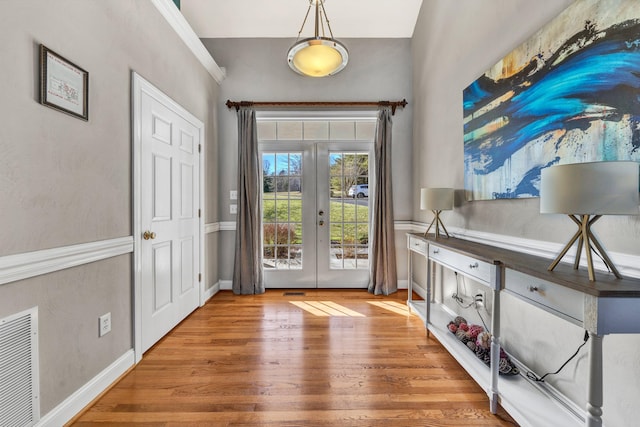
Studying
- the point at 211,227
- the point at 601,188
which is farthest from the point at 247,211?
the point at 601,188

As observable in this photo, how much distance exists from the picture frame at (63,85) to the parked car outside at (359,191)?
9.57 ft

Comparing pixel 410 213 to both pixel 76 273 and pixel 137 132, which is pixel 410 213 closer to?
pixel 137 132

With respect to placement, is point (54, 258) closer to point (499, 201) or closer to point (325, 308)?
point (325, 308)

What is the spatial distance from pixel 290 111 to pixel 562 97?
299 centimetres

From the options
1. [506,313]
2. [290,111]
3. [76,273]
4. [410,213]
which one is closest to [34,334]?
[76,273]

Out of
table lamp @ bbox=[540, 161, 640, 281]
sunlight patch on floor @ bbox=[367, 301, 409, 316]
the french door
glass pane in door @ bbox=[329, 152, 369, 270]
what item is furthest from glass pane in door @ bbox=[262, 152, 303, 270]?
table lamp @ bbox=[540, 161, 640, 281]

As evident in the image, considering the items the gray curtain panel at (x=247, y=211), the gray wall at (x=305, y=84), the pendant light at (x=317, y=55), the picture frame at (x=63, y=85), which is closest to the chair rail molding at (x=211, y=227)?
the gray wall at (x=305, y=84)

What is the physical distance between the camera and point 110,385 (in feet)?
6.34

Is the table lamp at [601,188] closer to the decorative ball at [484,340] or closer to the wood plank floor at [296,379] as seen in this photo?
the decorative ball at [484,340]

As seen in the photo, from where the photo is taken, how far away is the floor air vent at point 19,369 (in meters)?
1.27

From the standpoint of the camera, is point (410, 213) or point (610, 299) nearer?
point (610, 299)

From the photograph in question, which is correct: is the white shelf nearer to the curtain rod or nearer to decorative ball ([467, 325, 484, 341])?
decorative ball ([467, 325, 484, 341])

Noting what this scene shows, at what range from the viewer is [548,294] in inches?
49.9

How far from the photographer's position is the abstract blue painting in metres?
1.26
